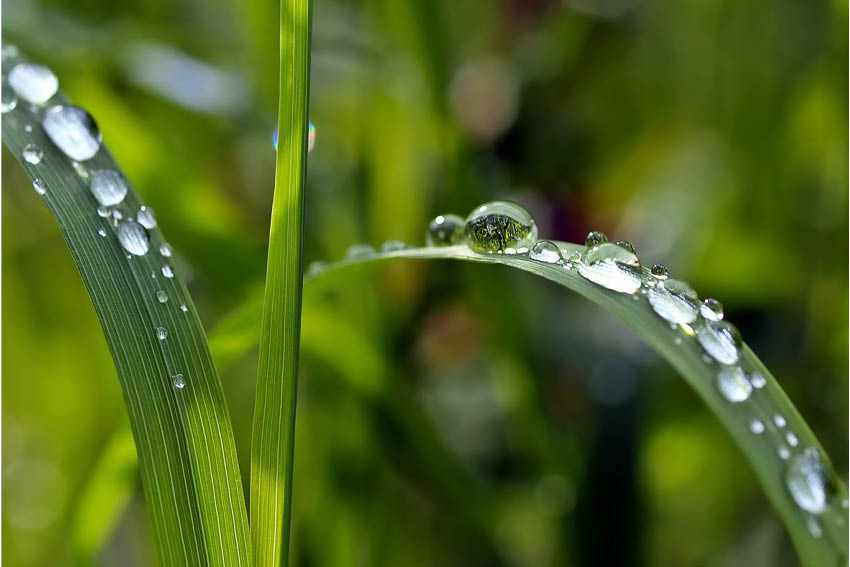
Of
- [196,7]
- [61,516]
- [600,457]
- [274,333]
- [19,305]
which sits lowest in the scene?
[274,333]

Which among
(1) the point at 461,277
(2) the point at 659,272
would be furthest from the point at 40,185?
(1) the point at 461,277

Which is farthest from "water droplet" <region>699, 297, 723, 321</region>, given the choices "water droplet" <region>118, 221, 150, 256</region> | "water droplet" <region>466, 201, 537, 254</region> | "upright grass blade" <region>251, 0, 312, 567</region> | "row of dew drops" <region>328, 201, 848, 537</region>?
"water droplet" <region>118, 221, 150, 256</region>

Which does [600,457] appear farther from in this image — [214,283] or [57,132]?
[57,132]

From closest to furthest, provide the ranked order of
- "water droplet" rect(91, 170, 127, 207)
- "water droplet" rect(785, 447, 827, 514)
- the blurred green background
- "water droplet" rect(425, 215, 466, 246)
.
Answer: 1. "water droplet" rect(785, 447, 827, 514)
2. "water droplet" rect(91, 170, 127, 207)
3. "water droplet" rect(425, 215, 466, 246)
4. the blurred green background

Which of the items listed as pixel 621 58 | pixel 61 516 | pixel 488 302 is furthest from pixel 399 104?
pixel 61 516

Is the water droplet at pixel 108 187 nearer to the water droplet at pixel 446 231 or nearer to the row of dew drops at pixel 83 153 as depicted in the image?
the row of dew drops at pixel 83 153

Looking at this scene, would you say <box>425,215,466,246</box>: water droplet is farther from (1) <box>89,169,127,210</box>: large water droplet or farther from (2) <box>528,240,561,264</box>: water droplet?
(1) <box>89,169,127,210</box>: large water droplet

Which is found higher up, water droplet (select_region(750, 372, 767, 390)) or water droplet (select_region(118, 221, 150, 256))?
water droplet (select_region(118, 221, 150, 256))
